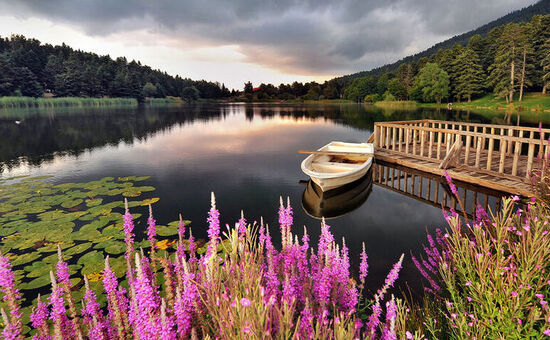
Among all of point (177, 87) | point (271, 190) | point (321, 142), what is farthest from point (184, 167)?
point (177, 87)

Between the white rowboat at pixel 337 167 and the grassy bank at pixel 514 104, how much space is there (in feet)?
182

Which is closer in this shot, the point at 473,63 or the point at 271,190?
the point at 271,190

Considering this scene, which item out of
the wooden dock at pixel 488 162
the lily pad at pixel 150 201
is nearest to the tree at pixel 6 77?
the lily pad at pixel 150 201

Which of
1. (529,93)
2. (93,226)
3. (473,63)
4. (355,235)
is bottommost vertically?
(355,235)

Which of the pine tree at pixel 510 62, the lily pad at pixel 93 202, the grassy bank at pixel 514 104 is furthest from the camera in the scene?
the pine tree at pixel 510 62

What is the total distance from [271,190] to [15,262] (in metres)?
9.88

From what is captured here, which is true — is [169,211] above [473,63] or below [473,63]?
below

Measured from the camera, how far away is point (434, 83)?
79312 mm

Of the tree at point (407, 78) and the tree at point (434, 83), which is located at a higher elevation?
the tree at point (407, 78)

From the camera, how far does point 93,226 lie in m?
9.23

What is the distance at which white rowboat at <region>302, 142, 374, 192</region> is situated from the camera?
11.7 m

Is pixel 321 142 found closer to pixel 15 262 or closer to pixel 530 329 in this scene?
pixel 15 262

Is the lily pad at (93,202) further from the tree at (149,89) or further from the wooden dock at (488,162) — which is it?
the tree at (149,89)

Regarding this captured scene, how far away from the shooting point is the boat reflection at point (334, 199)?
11.6 meters
